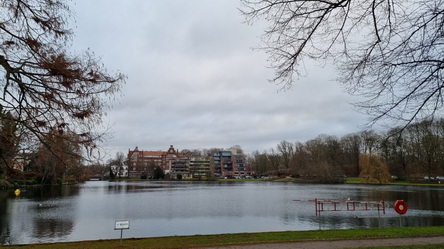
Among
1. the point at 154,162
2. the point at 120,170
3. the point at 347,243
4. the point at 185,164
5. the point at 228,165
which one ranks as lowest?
the point at 120,170

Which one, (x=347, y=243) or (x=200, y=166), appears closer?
(x=347, y=243)

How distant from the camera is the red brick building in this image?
133 m

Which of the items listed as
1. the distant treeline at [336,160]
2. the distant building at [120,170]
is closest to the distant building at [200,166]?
the distant treeline at [336,160]

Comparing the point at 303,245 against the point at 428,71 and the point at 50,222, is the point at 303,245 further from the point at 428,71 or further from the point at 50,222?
the point at 50,222

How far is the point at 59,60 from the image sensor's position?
485 centimetres

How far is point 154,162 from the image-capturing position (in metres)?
144

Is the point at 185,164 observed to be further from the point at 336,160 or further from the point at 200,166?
the point at 336,160

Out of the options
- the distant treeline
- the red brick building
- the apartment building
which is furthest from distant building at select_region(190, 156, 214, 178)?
the distant treeline

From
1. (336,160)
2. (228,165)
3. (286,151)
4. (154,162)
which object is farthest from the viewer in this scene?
(228,165)

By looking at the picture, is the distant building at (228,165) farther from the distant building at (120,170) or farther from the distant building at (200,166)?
the distant building at (120,170)

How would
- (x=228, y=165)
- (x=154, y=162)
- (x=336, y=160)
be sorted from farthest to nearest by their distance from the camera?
(x=228, y=165) → (x=154, y=162) → (x=336, y=160)

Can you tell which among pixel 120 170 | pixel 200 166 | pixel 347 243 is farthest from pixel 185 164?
pixel 347 243

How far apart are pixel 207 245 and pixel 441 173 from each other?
2714 inches

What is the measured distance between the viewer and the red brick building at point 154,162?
436ft
